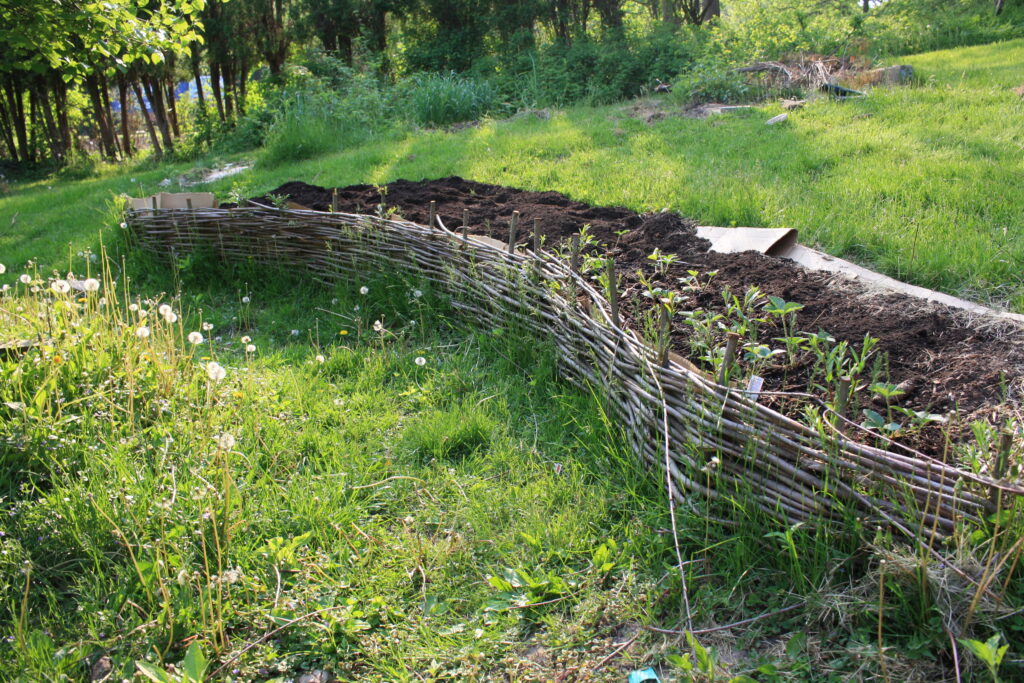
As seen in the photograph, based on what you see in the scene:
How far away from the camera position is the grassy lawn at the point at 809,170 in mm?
4160

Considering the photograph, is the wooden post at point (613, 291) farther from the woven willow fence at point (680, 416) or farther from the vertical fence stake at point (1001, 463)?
the vertical fence stake at point (1001, 463)

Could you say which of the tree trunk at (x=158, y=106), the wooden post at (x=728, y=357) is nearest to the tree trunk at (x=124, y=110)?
the tree trunk at (x=158, y=106)

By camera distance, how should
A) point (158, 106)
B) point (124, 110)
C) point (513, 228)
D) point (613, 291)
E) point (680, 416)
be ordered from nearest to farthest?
point (680, 416), point (613, 291), point (513, 228), point (158, 106), point (124, 110)

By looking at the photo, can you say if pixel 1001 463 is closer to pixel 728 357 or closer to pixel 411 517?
pixel 728 357

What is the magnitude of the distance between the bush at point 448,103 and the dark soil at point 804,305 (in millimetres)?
6016

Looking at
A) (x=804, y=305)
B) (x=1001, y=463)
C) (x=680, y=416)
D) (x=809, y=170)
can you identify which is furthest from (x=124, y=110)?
(x=1001, y=463)

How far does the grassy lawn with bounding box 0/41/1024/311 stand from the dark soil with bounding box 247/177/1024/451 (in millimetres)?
517

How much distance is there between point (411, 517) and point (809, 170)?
4.83 meters

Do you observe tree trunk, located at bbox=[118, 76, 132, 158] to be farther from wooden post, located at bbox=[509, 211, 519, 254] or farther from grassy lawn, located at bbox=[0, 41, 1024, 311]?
wooden post, located at bbox=[509, 211, 519, 254]

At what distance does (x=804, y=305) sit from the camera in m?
3.32

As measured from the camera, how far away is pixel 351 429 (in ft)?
10.9

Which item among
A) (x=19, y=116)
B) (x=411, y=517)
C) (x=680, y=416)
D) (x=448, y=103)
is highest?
(x=19, y=116)

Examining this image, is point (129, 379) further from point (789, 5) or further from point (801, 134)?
point (789, 5)

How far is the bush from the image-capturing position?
1138 centimetres
